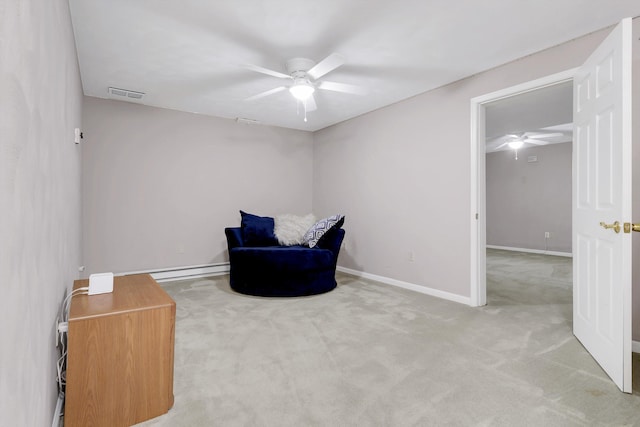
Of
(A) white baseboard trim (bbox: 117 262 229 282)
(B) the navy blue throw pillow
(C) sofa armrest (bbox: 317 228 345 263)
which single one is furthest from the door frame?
(A) white baseboard trim (bbox: 117 262 229 282)

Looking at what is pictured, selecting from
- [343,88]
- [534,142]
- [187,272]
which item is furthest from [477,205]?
[534,142]

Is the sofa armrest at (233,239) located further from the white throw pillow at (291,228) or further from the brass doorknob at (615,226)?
the brass doorknob at (615,226)

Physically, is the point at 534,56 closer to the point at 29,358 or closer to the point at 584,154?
the point at 584,154

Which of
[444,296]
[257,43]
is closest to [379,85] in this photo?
[257,43]

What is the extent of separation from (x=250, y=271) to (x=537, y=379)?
2.74 meters

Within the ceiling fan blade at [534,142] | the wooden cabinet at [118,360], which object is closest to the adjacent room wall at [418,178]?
the wooden cabinet at [118,360]

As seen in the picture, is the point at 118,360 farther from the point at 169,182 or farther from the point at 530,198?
the point at 530,198

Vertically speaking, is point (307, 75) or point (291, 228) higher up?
point (307, 75)

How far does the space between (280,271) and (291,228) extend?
0.87m

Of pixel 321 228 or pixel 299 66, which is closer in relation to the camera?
pixel 299 66

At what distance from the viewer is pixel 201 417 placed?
1548 mm

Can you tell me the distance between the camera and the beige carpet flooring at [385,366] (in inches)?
62.3

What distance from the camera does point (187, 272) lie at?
15.0 ft

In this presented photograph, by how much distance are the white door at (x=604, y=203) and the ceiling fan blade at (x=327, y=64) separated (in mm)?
1715
